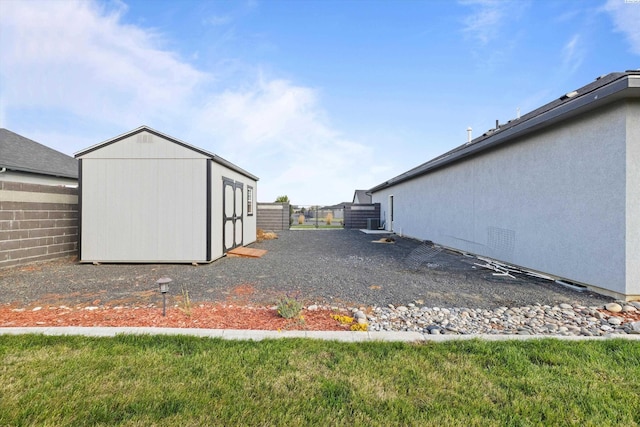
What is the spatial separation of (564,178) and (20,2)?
489 inches

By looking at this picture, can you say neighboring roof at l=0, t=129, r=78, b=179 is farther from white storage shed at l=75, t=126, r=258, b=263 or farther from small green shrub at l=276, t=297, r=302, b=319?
small green shrub at l=276, t=297, r=302, b=319

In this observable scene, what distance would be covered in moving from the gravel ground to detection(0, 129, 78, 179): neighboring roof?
17.1 ft

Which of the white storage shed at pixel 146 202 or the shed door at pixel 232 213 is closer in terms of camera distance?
the white storage shed at pixel 146 202

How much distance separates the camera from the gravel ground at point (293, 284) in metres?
4.24

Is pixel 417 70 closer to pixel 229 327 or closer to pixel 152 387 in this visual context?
pixel 229 327

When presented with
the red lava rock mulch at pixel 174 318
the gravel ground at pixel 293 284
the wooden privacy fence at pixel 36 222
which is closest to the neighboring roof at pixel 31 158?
the wooden privacy fence at pixel 36 222

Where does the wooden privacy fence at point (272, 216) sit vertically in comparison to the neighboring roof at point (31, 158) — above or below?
below

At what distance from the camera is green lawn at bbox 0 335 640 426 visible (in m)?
1.70

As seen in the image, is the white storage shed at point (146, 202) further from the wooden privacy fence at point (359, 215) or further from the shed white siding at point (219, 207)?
the wooden privacy fence at point (359, 215)

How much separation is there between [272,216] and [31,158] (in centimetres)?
1136

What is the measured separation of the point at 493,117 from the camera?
11555mm

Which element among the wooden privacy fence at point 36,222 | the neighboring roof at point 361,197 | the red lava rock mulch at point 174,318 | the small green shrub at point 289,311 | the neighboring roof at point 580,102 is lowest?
the red lava rock mulch at point 174,318

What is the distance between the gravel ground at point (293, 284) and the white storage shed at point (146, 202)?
1.57 feet

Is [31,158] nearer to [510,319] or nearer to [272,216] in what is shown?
[272,216]
